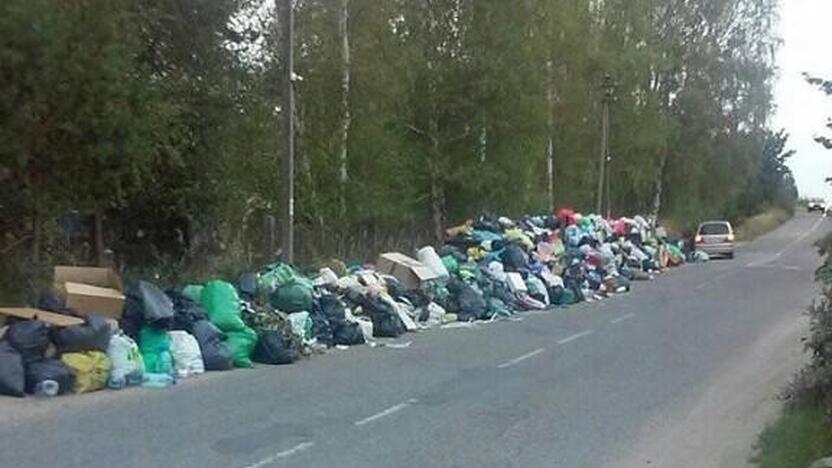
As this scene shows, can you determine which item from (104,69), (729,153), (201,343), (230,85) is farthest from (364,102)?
(729,153)

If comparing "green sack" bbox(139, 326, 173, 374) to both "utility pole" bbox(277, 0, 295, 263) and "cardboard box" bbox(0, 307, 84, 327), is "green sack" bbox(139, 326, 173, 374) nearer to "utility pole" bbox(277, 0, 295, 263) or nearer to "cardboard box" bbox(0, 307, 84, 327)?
"cardboard box" bbox(0, 307, 84, 327)

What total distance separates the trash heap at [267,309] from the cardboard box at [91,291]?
18 millimetres

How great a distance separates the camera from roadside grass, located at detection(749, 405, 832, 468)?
34.6 feet

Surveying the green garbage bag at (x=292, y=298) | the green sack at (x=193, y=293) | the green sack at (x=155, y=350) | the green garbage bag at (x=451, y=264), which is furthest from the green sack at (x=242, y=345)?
the green garbage bag at (x=451, y=264)

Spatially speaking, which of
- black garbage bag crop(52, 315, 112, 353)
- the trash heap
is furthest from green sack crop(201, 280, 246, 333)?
black garbage bag crop(52, 315, 112, 353)

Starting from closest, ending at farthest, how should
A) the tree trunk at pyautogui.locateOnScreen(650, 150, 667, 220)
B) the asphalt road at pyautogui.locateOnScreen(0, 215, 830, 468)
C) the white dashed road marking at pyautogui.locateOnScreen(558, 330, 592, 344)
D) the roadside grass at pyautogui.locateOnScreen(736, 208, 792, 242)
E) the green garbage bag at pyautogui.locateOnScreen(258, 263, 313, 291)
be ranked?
1. the asphalt road at pyautogui.locateOnScreen(0, 215, 830, 468)
2. the green garbage bag at pyautogui.locateOnScreen(258, 263, 313, 291)
3. the white dashed road marking at pyautogui.locateOnScreen(558, 330, 592, 344)
4. the tree trunk at pyautogui.locateOnScreen(650, 150, 667, 220)
5. the roadside grass at pyautogui.locateOnScreen(736, 208, 792, 242)

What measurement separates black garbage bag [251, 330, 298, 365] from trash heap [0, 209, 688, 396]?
0.01 m

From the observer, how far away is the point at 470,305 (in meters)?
26.0

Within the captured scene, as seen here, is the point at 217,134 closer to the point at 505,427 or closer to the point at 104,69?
the point at 104,69

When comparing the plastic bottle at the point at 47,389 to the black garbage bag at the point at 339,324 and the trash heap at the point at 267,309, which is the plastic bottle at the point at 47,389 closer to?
the trash heap at the point at 267,309

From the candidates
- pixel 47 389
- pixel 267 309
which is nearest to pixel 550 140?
pixel 267 309

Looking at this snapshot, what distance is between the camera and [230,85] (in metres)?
29.1

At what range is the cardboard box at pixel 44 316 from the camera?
50.6 ft

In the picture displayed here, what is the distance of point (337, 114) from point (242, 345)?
1839cm
